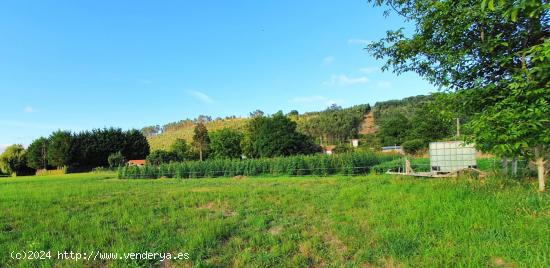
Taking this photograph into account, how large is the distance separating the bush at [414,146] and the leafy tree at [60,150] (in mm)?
50780

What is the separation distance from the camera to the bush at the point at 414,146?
135ft

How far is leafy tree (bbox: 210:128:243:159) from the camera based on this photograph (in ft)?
164

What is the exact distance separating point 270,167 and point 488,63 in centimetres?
2102

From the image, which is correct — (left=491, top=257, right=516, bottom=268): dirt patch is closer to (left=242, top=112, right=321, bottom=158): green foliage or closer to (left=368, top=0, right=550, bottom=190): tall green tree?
(left=368, top=0, right=550, bottom=190): tall green tree

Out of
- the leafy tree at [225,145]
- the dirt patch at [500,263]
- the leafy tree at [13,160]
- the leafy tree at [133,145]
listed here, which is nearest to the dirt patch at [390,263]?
the dirt patch at [500,263]

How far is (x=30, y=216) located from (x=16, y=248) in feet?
10.9

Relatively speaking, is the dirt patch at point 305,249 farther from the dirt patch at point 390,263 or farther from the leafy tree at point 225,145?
the leafy tree at point 225,145

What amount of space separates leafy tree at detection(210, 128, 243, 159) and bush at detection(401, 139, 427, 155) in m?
23.2

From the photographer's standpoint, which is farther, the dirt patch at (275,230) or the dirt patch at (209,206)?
the dirt patch at (209,206)

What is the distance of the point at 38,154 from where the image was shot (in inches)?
2303

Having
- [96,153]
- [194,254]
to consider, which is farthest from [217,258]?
[96,153]

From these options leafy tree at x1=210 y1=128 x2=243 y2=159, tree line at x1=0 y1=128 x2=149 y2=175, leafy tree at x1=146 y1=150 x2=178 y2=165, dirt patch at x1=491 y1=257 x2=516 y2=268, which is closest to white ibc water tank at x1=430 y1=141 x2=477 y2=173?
dirt patch at x1=491 y1=257 x2=516 y2=268

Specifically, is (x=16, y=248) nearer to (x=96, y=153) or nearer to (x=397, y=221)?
(x=397, y=221)

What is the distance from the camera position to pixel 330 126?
77.8m
